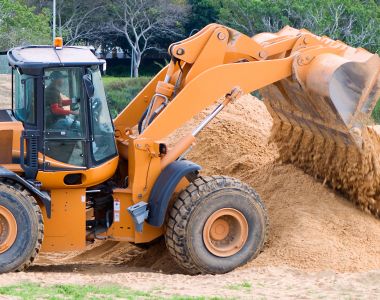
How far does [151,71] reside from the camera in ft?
157

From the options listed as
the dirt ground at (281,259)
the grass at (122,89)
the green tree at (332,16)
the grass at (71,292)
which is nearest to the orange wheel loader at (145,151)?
the dirt ground at (281,259)

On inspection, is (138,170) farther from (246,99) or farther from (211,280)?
(246,99)

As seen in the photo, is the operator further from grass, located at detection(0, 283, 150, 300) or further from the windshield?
grass, located at detection(0, 283, 150, 300)

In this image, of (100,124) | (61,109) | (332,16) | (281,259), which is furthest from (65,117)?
(332,16)

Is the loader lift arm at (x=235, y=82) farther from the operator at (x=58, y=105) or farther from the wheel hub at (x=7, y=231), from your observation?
the wheel hub at (x=7, y=231)

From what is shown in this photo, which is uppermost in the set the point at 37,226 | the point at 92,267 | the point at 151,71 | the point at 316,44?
the point at 316,44

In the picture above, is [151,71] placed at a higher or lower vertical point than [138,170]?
lower

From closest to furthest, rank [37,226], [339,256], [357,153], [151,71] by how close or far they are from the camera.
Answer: [37,226] < [339,256] < [357,153] < [151,71]

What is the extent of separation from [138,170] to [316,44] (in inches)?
101

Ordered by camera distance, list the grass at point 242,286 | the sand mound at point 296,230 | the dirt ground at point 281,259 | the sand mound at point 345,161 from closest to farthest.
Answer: the grass at point 242,286 < the dirt ground at point 281,259 < the sand mound at point 296,230 < the sand mound at point 345,161

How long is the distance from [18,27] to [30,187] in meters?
28.3

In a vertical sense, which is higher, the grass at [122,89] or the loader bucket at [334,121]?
the loader bucket at [334,121]

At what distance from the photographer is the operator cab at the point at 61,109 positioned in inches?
383

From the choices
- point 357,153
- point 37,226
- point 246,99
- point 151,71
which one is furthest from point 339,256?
point 151,71
